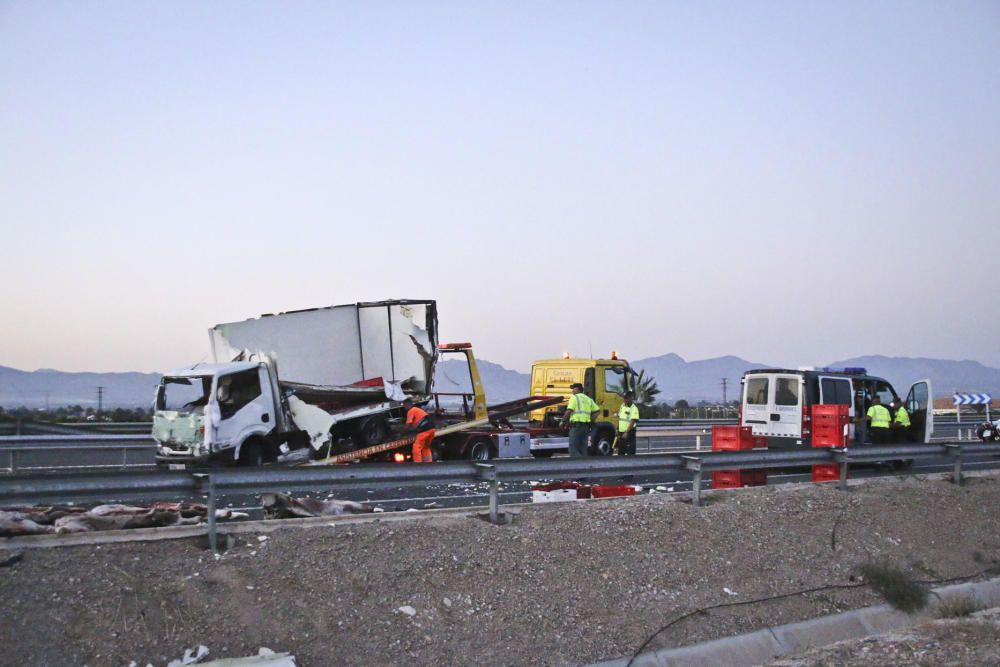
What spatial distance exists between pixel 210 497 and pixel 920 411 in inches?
716

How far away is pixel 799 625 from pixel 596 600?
6.44ft

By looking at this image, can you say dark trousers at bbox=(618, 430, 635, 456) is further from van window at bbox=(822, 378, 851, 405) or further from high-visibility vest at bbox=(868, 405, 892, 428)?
high-visibility vest at bbox=(868, 405, 892, 428)

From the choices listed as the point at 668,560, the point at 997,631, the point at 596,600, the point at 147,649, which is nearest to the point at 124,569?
the point at 147,649

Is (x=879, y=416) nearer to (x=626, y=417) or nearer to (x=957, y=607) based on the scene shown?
(x=626, y=417)

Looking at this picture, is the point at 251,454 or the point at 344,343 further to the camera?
the point at 344,343

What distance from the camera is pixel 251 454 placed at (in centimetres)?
1723

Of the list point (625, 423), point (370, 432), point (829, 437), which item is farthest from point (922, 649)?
point (370, 432)

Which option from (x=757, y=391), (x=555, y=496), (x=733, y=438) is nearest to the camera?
(x=555, y=496)

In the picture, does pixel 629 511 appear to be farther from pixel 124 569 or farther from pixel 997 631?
pixel 124 569

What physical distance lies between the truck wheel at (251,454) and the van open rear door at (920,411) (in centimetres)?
1402

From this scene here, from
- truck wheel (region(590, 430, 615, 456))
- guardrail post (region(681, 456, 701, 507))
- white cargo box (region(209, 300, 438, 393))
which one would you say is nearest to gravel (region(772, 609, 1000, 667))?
guardrail post (region(681, 456, 701, 507))

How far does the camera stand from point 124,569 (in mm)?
6805

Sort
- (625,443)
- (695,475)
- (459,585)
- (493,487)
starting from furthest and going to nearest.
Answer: (625,443)
(695,475)
(493,487)
(459,585)

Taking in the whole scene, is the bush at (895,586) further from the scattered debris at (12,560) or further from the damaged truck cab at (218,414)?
the damaged truck cab at (218,414)
